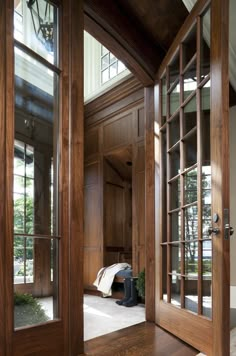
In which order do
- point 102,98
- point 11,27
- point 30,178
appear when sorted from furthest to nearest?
point 102,98 < point 30,178 < point 11,27

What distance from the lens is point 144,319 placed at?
330 centimetres

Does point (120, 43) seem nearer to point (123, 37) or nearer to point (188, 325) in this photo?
point (123, 37)

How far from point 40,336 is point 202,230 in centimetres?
112

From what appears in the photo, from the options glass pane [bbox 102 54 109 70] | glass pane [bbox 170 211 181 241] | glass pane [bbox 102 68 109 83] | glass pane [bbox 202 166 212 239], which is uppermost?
glass pane [bbox 102 54 109 70]

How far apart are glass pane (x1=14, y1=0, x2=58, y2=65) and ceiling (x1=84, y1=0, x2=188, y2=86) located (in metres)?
0.33

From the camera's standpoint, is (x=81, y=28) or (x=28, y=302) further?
(x=81, y=28)

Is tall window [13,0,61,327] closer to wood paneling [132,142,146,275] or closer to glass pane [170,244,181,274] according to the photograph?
glass pane [170,244,181,274]

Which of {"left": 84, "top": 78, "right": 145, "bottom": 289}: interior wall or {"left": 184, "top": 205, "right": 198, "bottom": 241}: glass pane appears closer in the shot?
{"left": 184, "top": 205, "right": 198, "bottom": 241}: glass pane

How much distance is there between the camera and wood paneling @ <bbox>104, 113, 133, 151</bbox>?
4.74 metres

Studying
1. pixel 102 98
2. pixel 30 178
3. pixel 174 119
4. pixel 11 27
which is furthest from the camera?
pixel 102 98

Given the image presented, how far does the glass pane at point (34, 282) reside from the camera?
192 cm

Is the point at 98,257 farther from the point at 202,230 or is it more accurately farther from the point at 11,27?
the point at 11,27

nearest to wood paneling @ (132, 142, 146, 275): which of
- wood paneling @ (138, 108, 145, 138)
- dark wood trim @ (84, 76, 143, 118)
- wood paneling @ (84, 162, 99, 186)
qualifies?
wood paneling @ (138, 108, 145, 138)

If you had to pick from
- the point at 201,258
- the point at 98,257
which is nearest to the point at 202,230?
the point at 201,258
